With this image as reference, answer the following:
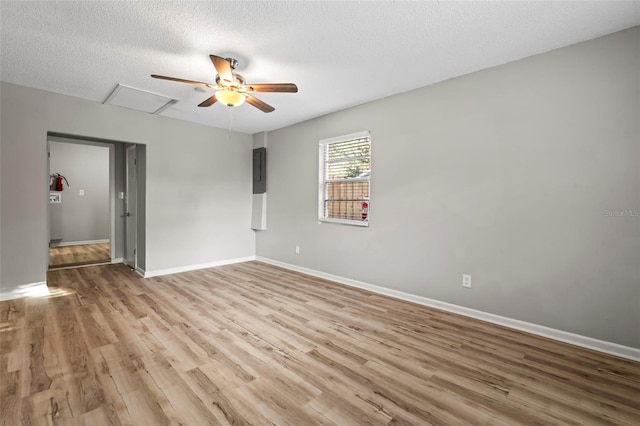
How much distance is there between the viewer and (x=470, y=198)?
3135 millimetres

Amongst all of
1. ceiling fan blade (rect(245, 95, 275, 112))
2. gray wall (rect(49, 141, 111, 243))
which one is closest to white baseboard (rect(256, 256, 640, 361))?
ceiling fan blade (rect(245, 95, 275, 112))

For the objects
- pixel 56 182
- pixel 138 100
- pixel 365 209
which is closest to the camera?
pixel 138 100

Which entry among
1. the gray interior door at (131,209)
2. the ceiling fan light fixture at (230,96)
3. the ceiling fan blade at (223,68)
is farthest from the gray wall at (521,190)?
the gray interior door at (131,209)

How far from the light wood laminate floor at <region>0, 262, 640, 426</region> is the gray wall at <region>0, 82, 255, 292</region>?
0.96m

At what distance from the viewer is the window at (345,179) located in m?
4.18

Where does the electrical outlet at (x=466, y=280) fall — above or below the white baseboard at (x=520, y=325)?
above

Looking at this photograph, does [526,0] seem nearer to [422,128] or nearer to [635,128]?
[635,128]

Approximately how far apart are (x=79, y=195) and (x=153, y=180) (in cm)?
447

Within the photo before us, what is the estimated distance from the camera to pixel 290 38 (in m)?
2.50

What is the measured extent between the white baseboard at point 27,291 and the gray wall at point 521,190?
4140 mm

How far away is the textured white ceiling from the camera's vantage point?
6.99ft

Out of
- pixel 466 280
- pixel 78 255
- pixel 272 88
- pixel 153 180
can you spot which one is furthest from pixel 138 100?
pixel 466 280

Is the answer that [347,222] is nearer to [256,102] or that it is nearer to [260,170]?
[256,102]

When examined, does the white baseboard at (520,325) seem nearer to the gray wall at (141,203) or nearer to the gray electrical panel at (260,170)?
the gray electrical panel at (260,170)
